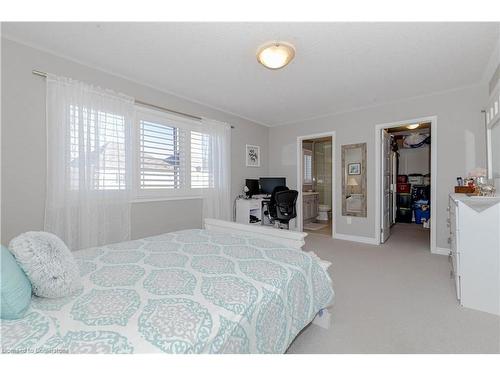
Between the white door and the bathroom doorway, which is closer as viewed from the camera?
the white door

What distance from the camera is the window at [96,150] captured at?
248cm

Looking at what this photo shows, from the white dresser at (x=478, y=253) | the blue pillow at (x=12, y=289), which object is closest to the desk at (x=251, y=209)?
the white dresser at (x=478, y=253)

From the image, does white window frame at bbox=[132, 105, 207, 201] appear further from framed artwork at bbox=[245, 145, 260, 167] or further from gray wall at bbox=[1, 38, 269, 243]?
framed artwork at bbox=[245, 145, 260, 167]

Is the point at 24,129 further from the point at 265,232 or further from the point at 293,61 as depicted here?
the point at 293,61

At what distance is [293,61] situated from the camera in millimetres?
2523

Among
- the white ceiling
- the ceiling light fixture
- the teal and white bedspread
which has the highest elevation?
the white ceiling

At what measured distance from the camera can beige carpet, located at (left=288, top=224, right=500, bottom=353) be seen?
155 cm

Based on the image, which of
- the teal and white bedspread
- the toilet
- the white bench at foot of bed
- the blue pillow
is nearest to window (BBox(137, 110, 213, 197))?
the white bench at foot of bed

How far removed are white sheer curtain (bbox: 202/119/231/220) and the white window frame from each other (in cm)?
18

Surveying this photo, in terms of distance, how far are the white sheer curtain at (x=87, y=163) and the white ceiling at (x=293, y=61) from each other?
0.43 m

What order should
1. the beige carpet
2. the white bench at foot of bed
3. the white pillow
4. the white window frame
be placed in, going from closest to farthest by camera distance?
1. the white pillow
2. the beige carpet
3. the white bench at foot of bed
4. the white window frame

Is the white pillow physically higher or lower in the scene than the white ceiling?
lower

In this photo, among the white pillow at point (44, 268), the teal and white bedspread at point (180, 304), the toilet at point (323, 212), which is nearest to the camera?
the teal and white bedspread at point (180, 304)

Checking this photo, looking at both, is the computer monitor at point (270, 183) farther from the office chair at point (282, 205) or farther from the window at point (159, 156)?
the window at point (159, 156)
